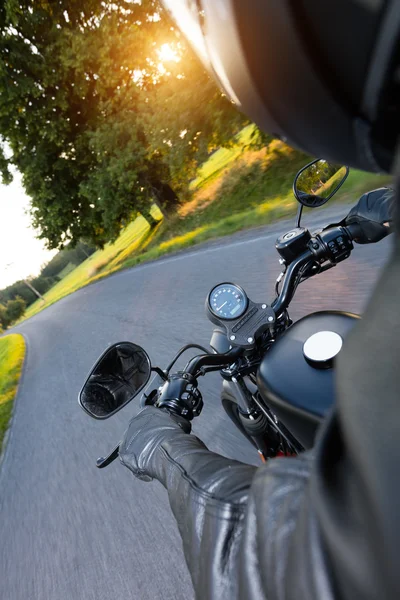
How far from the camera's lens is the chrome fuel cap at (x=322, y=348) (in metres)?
1.12

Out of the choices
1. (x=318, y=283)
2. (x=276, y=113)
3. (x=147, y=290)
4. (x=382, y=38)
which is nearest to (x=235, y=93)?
(x=276, y=113)

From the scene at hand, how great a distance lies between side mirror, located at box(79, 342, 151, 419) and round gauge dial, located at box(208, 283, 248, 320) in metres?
0.36

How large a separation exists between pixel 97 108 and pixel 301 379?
16.4 metres

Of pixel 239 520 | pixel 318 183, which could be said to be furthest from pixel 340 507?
pixel 318 183

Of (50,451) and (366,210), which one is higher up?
(366,210)

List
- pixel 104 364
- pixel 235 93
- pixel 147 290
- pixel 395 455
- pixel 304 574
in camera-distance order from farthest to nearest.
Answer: pixel 147 290
pixel 104 364
pixel 235 93
pixel 304 574
pixel 395 455

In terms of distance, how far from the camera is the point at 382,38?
20.1 inches

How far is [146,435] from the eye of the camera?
1278 millimetres

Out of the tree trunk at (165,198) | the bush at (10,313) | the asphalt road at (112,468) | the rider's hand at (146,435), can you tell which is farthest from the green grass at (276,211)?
the bush at (10,313)

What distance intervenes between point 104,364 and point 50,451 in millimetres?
3482

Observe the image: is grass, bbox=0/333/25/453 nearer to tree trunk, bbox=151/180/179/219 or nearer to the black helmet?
the black helmet

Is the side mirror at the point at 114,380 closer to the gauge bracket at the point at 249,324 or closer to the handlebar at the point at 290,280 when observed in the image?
the gauge bracket at the point at 249,324

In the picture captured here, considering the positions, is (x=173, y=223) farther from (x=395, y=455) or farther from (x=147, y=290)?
(x=395, y=455)

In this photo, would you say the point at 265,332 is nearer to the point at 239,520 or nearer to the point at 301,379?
the point at 301,379
